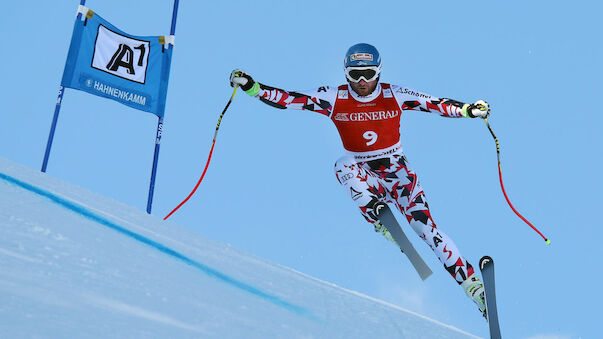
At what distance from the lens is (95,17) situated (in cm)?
849

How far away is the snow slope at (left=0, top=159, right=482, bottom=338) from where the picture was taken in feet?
7.38

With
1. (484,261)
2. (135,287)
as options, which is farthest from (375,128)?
(135,287)

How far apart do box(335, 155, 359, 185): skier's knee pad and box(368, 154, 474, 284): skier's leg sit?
0.18 meters

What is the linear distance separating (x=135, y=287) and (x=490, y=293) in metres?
2.67

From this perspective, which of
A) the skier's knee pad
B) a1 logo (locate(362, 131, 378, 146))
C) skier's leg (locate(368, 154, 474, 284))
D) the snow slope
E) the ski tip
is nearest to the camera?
the snow slope

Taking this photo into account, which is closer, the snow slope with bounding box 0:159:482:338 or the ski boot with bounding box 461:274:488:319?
the snow slope with bounding box 0:159:482:338

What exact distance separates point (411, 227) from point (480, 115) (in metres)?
1.02

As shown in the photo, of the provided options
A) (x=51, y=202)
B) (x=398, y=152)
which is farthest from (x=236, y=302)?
(x=398, y=152)

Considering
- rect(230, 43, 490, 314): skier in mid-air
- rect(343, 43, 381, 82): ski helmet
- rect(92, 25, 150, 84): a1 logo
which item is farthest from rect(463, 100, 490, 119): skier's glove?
rect(92, 25, 150, 84): a1 logo

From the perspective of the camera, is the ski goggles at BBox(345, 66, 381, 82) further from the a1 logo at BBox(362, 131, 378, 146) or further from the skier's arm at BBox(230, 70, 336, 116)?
the a1 logo at BBox(362, 131, 378, 146)

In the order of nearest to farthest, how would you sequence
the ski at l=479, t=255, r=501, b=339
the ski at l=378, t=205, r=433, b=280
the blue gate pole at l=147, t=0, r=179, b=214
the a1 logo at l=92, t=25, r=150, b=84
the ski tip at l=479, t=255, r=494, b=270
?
the ski at l=479, t=255, r=501, b=339, the ski tip at l=479, t=255, r=494, b=270, the ski at l=378, t=205, r=433, b=280, the blue gate pole at l=147, t=0, r=179, b=214, the a1 logo at l=92, t=25, r=150, b=84

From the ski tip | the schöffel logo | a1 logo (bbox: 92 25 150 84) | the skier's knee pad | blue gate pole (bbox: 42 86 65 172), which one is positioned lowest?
the ski tip

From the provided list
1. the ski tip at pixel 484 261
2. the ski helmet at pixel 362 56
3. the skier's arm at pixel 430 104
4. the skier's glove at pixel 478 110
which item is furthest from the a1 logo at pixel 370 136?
the ski tip at pixel 484 261

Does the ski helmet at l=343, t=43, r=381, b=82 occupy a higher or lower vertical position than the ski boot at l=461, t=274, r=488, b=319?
higher
